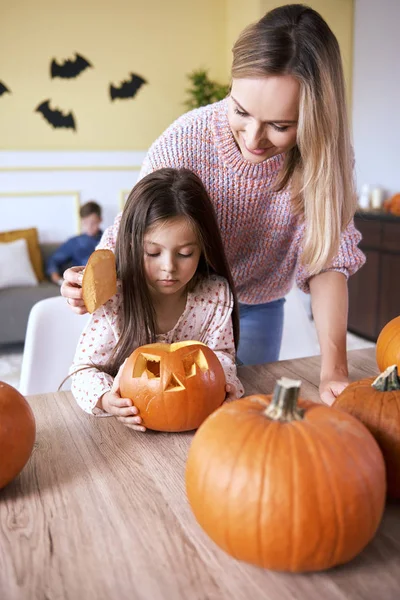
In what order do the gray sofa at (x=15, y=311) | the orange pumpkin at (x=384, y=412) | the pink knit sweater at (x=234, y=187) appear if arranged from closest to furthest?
the orange pumpkin at (x=384, y=412), the pink knit sweater at (x=234, y=187), the gray sofa at (x=15, y=311)

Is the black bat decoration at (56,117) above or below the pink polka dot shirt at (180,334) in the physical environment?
above

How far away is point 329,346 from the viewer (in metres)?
1.17

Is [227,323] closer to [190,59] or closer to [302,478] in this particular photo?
[302,478]

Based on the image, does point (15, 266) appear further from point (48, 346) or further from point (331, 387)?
point (331, 387)

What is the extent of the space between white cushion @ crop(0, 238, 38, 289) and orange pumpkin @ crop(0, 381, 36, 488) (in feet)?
A: 10.6

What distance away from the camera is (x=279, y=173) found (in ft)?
4.14

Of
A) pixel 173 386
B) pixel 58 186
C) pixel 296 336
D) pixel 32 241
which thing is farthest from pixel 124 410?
pixel 58 186

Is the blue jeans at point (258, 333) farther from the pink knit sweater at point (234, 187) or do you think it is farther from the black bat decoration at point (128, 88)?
the black bat decoration at point (128, 88)

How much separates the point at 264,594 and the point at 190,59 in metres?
4.84

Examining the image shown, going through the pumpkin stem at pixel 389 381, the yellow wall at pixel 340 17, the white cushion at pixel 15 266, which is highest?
the yellow wall at pixel 340 17

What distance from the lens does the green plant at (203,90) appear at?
4.48 meters

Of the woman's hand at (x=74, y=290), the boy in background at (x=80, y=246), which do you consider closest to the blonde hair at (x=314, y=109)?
the woman's hand at (x=74, y=290)

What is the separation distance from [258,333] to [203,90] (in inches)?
136

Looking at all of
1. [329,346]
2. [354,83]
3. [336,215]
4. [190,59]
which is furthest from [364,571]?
[190,59]
